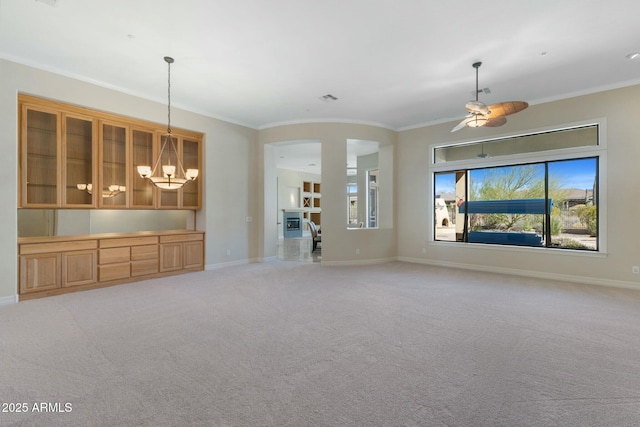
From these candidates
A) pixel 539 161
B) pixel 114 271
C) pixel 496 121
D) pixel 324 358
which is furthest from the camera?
pixel 539 161

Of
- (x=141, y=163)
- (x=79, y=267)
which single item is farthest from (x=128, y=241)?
(x=141, y=163)

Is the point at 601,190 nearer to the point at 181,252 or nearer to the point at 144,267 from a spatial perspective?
the point at 181,252

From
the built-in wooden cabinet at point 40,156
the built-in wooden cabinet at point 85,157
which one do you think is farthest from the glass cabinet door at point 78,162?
the built-in wooden cabinet at point 40,156

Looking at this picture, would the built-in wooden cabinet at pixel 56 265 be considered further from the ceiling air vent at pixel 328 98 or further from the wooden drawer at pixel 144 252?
the ceiling air vent at pixel 328 98

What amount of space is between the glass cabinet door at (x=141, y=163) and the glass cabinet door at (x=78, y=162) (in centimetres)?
65

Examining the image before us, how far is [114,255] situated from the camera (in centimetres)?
525

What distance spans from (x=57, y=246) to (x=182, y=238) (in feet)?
6.52

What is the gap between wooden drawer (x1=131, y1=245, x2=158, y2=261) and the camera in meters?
5.51

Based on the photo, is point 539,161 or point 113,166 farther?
point 539,161

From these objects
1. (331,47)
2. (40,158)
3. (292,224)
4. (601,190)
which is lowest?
(292,224)

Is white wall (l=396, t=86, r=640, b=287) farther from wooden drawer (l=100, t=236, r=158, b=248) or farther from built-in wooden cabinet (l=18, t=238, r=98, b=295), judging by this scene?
built-in wooden cabinet (l=18, t=238, r=98, b=295)

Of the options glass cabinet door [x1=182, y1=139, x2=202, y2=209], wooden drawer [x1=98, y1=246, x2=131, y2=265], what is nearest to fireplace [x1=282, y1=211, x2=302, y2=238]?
glass cabinet door [x1=182, y1=139, x2=202, y2=209]

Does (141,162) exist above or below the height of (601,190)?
above

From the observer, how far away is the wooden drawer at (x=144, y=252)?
5508 mm
